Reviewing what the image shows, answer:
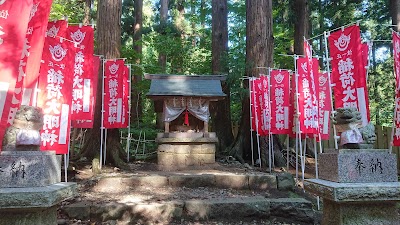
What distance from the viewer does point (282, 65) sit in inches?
574

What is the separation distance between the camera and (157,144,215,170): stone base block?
35.2ft

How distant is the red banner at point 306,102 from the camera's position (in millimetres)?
6982

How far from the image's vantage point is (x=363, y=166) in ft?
12.3

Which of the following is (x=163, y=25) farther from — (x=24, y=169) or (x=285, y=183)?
(x=24, y=169)

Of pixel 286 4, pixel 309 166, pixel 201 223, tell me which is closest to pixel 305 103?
pixel 201 223

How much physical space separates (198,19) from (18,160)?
16.8m

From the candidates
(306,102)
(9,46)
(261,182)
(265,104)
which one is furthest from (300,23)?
(9,46)

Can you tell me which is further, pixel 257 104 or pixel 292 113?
pixel 257 104

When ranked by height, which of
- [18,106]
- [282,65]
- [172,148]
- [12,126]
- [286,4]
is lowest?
[172,148]

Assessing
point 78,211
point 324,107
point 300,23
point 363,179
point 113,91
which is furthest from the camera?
point 300,23

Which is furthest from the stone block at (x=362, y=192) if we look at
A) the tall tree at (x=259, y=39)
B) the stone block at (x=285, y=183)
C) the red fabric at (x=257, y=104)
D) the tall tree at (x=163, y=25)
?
the tall tree at (x=163, y=25)

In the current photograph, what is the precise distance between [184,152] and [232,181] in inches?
133

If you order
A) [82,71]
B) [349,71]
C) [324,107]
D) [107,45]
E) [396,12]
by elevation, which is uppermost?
[396,12]

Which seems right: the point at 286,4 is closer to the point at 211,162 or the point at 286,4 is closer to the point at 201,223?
the point at 211,162
